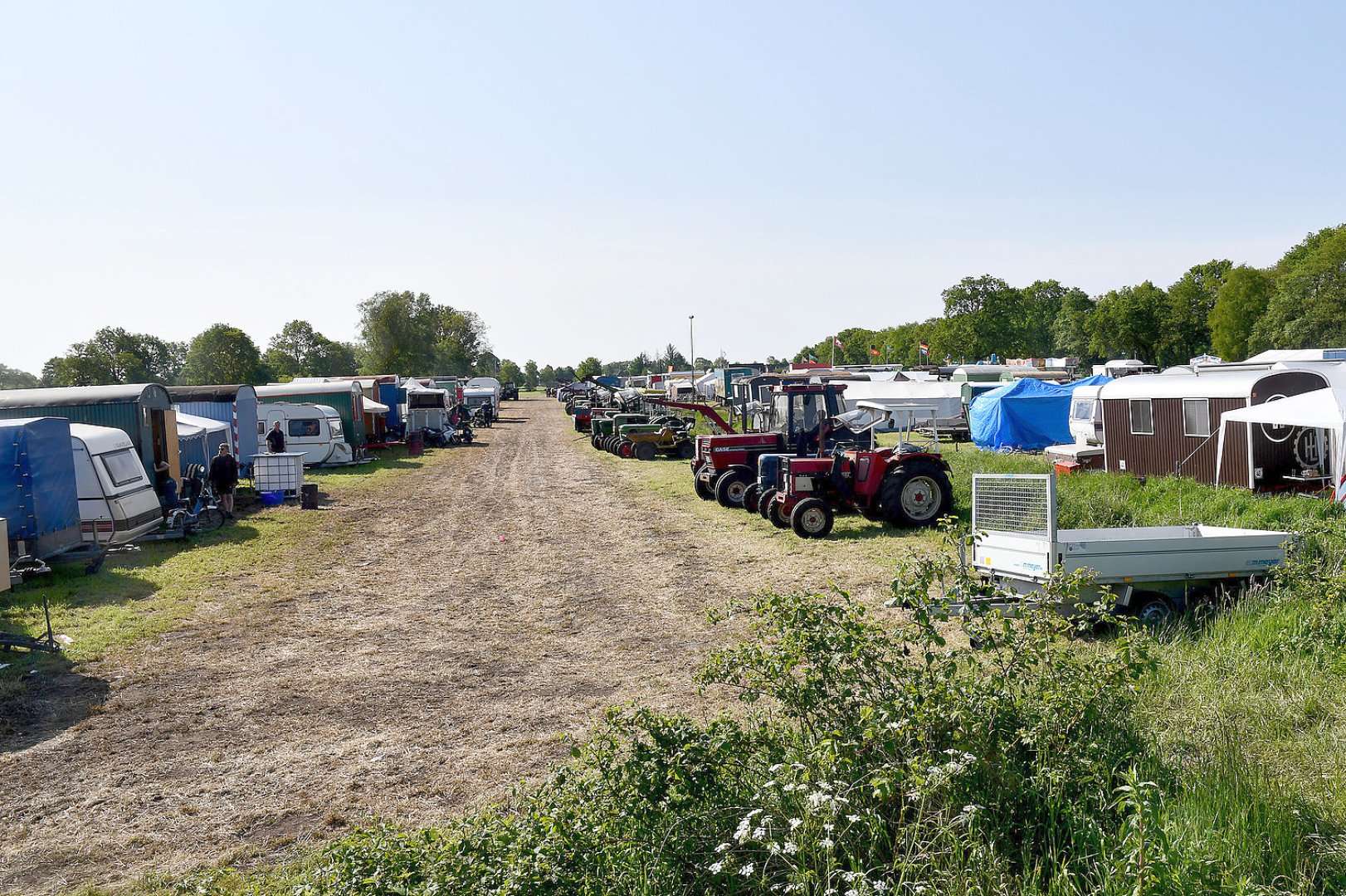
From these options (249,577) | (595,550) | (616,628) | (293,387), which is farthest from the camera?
(293,387)

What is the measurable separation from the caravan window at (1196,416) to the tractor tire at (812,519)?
27.8 feet

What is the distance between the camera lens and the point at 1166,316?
260 ft

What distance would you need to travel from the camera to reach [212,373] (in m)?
79.0

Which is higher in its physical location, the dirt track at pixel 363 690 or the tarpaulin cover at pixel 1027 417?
the tarpaulin cover at pixel 1027 417

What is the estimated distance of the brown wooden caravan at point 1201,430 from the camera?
16547 millimetres

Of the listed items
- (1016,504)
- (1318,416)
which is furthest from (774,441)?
(1016,504)

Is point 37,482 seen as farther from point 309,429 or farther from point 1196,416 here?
point 1196,416

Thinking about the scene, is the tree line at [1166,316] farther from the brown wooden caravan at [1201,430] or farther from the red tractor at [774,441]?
the red tractor at [774,441]

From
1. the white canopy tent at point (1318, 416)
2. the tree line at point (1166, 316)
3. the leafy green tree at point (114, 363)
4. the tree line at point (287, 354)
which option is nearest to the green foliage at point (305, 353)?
the tree line at point (287, 354)

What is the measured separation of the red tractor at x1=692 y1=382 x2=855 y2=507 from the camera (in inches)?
671

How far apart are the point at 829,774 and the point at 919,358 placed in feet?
352

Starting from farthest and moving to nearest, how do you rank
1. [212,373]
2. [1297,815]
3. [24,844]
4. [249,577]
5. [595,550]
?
[212,373], [595,550], [249,577], [24,844], [1297,815]

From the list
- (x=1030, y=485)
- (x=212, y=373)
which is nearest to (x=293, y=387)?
(x=1030, y=485)

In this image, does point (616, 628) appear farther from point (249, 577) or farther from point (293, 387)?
point (293, 387)
